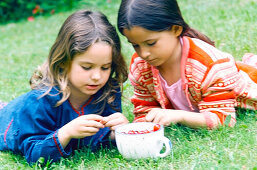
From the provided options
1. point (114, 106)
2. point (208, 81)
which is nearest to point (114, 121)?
point (114, 106)

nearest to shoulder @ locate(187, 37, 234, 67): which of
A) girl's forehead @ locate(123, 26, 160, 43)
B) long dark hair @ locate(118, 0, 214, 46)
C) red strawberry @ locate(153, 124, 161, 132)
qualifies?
long dark hair @ locate(118, 0, 214, 46)

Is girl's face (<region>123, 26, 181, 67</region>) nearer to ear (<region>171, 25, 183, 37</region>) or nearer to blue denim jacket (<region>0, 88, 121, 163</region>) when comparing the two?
ear (<region>171, 25, 183, 37</region>)

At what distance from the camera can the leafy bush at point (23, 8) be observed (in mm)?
11977

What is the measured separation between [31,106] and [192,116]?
109cm

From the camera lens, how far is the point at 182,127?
290 cm

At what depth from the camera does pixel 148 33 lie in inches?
105

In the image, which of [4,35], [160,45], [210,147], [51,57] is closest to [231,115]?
[210,147]

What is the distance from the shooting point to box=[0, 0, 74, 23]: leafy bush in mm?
11977

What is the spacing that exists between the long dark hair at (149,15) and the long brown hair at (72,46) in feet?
0.47

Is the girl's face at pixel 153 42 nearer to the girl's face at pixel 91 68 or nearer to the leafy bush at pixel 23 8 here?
the girl's face at pixel 91 68

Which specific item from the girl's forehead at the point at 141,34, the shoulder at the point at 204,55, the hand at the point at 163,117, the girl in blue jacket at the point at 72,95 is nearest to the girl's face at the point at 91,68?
the girl in blue jacket at the point at 72,95

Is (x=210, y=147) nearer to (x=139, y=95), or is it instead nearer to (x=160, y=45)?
(x=160, y=45)

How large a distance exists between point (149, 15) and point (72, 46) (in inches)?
22.1

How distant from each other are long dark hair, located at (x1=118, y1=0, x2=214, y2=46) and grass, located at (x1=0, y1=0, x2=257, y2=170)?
74 centimetres
